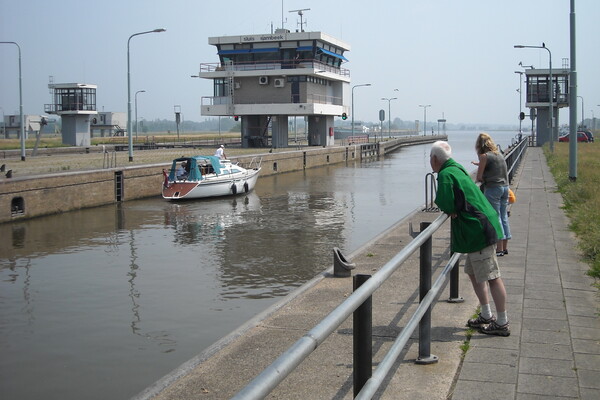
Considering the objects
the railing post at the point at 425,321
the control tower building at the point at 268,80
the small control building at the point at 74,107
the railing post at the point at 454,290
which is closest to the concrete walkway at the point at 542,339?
the railing post at the point at 425,321

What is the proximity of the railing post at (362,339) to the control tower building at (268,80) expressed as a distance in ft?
194

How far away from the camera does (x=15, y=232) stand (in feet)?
71.1

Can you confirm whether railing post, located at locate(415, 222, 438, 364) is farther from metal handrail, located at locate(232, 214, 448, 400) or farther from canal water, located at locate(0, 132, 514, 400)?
canal water, located at locate(0, 132, 514, 400)

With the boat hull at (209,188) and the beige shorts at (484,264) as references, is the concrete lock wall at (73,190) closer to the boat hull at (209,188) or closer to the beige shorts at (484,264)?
the boat hull at (209,188)

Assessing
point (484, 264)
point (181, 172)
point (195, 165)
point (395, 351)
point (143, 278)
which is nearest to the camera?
Result: point (395, 351)

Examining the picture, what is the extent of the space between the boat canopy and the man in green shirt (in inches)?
942

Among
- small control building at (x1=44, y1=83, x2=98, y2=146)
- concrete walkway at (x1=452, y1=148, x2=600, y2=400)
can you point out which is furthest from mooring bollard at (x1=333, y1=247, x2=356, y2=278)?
small control building at (x1=44, y1=83, x2=98, y2=146)

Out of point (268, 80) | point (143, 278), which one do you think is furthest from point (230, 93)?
point (143, 278)

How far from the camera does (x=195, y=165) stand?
30516 millimetres

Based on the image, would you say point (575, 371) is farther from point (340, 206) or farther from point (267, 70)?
point (267, 70)

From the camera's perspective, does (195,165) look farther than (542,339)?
Yes

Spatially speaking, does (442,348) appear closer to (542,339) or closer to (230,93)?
(542,339)

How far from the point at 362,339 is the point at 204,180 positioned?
26552 millimetres

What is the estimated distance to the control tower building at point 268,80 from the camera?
208 feet
